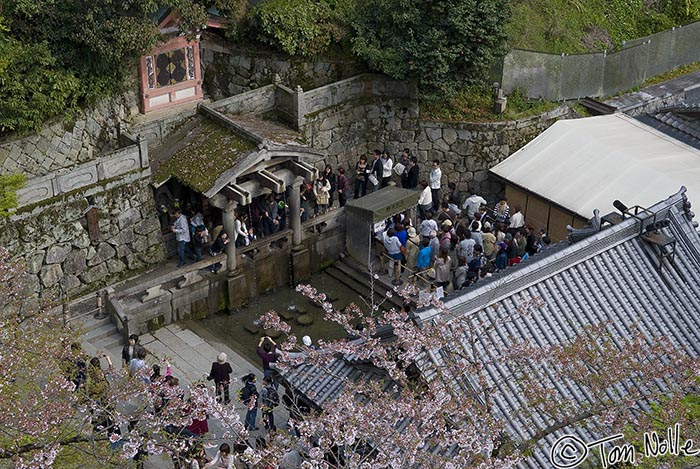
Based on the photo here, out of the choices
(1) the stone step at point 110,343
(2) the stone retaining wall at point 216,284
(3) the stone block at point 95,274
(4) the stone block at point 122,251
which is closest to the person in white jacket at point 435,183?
(2) the stone retaining wall at point 216,284

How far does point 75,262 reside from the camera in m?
30.4

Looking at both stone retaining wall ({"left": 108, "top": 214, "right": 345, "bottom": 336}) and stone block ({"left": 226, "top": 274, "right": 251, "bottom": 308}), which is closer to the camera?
stone retaining wall ({"left": 108, "top": 214, "right": 345, "bottom": 336})

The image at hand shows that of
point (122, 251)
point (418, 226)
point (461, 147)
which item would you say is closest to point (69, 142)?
point (122, 251)

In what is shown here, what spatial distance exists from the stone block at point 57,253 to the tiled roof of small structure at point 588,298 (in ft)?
47.9

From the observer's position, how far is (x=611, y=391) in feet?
62.8

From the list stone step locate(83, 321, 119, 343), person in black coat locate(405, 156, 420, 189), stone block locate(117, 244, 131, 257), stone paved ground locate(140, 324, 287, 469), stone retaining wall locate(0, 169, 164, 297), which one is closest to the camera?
stone paved ground locate(140, 324, 287, 469)

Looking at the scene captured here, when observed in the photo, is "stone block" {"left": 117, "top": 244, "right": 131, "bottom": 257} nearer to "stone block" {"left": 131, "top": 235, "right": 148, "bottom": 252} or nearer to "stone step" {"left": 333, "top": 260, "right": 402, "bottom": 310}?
"stone block" {"left": 131, "top": 235, "right": 148, "bottom": 252}

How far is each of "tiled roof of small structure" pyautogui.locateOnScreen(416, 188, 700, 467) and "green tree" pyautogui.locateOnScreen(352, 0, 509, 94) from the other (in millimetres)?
13156

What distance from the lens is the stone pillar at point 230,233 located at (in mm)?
30812

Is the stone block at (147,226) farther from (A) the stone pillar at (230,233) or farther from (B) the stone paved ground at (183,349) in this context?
(B) the stone paved ground at (183,349)

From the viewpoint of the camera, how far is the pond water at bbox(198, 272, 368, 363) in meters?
30.5

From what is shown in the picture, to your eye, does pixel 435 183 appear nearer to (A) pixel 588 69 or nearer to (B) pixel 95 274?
(A) pixel 588 69

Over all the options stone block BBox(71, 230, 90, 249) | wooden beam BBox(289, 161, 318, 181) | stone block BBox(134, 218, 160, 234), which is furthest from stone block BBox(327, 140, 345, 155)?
stone block BBox(71, 230, 90, 249)

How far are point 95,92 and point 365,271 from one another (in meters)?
9.97
